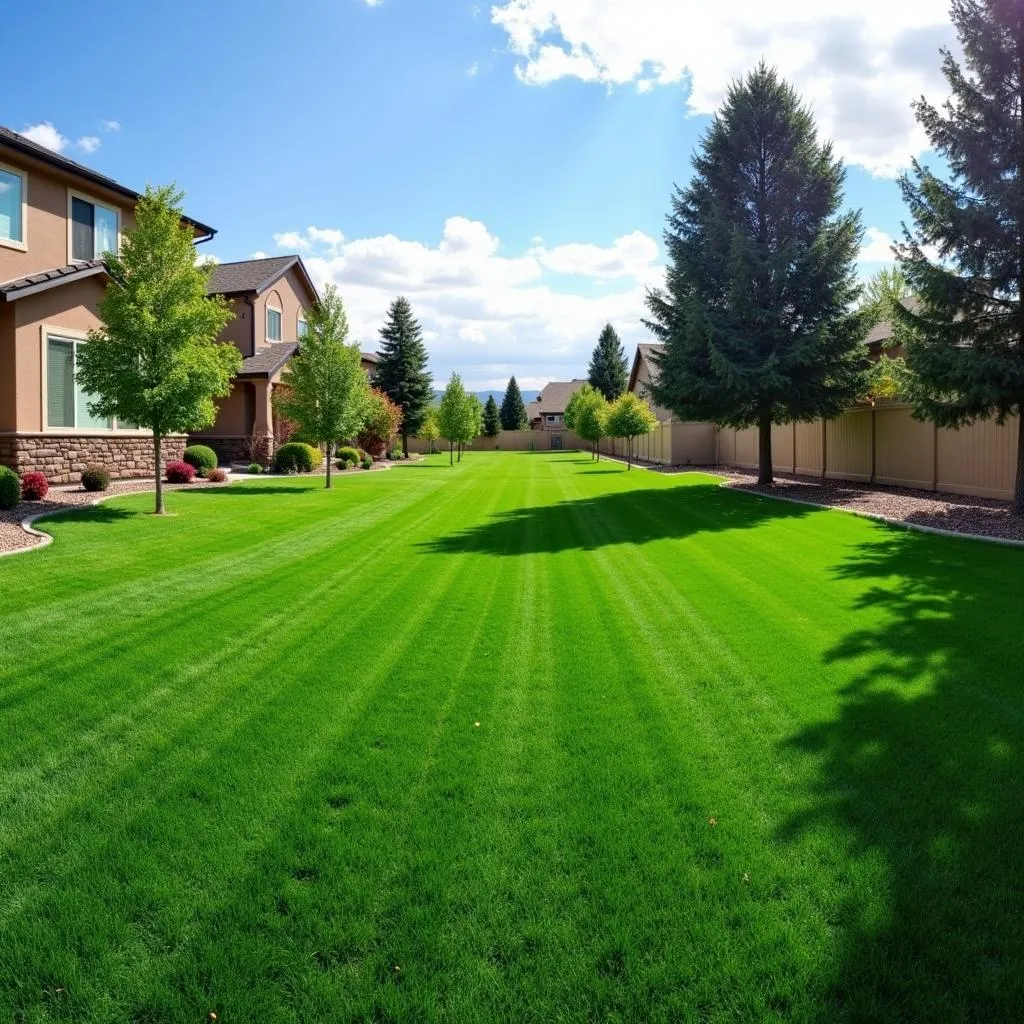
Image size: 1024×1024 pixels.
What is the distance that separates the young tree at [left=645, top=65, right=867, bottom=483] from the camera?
1814cm

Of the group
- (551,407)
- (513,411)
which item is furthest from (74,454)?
(551,407)

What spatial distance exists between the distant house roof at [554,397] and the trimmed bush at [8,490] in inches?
3084

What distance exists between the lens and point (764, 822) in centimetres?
329

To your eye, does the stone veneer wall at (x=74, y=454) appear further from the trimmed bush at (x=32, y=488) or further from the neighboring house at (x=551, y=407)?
the neighboring house at (x=551, y=407)

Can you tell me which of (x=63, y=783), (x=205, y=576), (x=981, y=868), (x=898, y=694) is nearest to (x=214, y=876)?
(x=63, y=783)

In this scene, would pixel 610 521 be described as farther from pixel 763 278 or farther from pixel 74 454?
pixel 74 454

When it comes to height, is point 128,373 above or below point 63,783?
above

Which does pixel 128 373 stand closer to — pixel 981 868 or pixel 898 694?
pixel 898 694

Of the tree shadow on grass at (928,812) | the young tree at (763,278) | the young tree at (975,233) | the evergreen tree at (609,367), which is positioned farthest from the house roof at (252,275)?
the evergreen tree at (609,367)

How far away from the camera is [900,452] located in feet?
58.3

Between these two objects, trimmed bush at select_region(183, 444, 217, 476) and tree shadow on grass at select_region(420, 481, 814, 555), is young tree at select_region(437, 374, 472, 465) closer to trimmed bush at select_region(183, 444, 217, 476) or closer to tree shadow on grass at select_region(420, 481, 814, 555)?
trimmed bush at select_region(183, 444, 217, 476)

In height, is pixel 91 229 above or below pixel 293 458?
above

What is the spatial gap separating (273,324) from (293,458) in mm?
8207

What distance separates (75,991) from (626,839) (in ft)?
6.61
